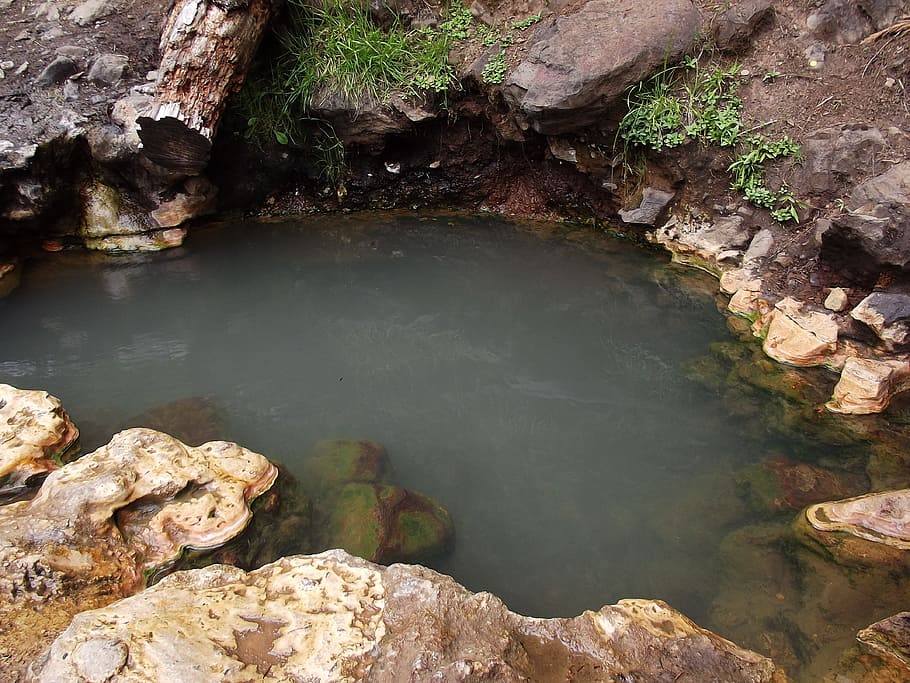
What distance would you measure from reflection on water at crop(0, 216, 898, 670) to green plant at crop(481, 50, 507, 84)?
1.25 meters

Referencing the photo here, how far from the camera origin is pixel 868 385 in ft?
10.4

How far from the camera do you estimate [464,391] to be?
3.51 meters

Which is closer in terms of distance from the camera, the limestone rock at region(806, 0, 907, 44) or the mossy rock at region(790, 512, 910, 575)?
the mossy rock at region(790, 512, 910, 575)

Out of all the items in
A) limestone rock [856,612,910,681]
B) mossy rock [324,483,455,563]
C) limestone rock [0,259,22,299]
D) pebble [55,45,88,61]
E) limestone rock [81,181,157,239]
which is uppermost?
pebble [55,45,88,61]

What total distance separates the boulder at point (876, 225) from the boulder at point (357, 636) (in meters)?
2.71

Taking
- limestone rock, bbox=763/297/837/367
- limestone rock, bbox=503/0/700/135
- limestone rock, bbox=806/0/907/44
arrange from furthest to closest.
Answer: limestone rock, bbox=503/0/700/135 < limestone rock, bbox=806/0/907/44 < limestone rock, bbox=763/297/837/367

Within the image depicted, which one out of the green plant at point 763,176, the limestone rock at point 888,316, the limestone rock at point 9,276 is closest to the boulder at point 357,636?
the limestone rock at point 888,316

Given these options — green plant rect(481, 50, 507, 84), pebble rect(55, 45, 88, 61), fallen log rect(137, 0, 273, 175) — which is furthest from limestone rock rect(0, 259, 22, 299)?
green plant rect(481, 50, 507, 84)

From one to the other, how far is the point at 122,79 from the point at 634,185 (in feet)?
14.2

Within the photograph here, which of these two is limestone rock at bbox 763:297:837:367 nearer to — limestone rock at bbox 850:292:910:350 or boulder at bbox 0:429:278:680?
limestone rock at bbox 850:292:910:350

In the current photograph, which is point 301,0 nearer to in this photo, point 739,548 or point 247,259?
point 247,259

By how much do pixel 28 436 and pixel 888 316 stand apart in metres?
4.37

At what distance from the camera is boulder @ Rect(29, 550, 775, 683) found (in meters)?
1.47

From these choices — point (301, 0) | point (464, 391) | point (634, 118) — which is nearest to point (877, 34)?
point (634, 118)
